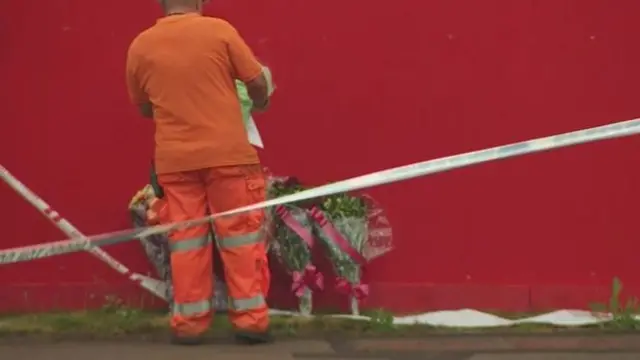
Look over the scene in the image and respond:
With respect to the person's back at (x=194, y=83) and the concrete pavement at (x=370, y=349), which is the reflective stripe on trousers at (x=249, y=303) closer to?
the concrete pavement at (x=370, y=349)

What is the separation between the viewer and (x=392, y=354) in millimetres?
5152

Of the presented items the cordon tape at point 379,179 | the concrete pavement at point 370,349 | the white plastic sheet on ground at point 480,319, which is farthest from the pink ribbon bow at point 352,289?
the cordon tape at point 379,179

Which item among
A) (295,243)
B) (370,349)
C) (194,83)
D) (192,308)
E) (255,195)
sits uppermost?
(194,83)

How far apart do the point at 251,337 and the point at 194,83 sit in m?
1.10

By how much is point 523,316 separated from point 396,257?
2.18ft

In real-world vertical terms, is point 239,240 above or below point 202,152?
below

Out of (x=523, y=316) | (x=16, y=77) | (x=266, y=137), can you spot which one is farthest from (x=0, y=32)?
(x=523, y=316)

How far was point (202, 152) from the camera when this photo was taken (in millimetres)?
5059

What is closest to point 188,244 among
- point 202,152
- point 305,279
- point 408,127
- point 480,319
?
point 202,152

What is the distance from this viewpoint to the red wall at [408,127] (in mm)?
5762

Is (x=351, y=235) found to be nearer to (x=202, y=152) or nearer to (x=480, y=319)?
(x=480, y=319)

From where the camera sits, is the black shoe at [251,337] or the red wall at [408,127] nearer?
the black shoe at [251,337]

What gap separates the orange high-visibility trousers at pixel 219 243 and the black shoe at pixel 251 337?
2 centimetres

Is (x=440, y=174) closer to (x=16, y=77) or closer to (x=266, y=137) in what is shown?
(x=266, y=137)
